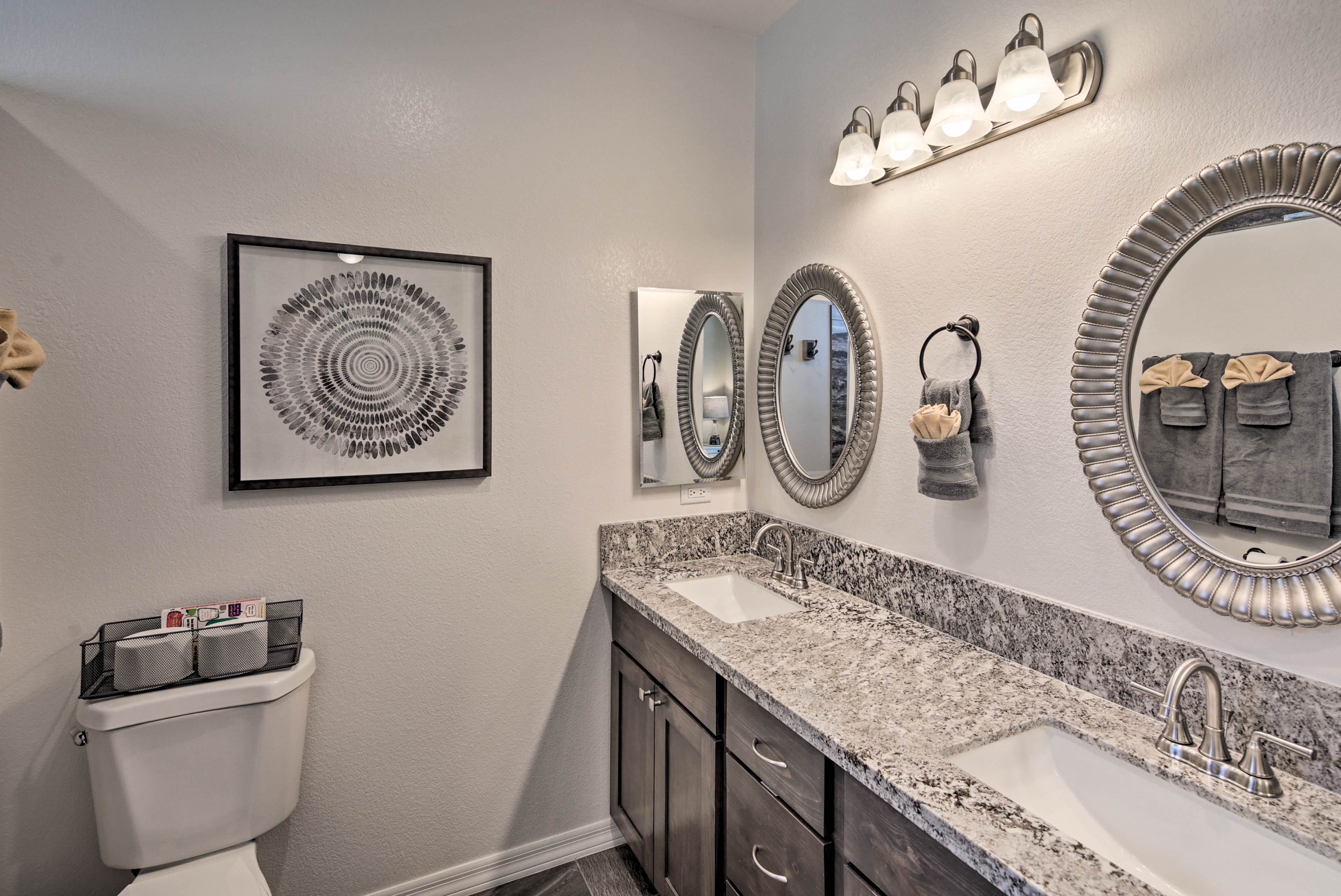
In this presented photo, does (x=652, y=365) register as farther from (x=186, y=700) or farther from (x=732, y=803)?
(x=186, y=700)

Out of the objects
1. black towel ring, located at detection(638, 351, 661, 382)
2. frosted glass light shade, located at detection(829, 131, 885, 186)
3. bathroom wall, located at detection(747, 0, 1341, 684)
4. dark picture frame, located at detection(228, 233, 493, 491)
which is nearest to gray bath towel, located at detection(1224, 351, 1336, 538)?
bathroom wall, located at detection(747, 0, 1341, 684)

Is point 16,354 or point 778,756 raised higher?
point 16,354

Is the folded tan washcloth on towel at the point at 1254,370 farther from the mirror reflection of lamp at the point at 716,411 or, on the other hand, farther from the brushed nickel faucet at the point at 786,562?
the mirror reflection of lamp at the point at 716,411

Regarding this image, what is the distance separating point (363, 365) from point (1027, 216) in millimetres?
1587

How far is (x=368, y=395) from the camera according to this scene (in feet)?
5.78

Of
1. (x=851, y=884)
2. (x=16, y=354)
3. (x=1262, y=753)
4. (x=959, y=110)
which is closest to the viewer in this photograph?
(x=1262, y=753)

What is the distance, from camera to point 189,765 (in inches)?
56.7

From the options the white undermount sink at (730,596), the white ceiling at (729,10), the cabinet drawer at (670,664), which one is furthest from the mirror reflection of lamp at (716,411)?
the white ceiling at (729,10)

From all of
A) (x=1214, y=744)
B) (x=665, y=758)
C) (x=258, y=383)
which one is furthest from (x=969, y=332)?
(x=258, y=383)

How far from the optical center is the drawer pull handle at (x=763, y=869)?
1241mm

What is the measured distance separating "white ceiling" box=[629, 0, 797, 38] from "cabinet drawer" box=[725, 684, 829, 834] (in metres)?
1.95

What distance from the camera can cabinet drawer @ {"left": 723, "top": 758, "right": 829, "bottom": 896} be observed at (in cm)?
116

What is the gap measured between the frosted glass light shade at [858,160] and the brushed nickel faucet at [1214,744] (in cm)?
121

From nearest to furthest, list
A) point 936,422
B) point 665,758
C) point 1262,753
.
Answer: point 1262,753
point 936,422
point 665,758
